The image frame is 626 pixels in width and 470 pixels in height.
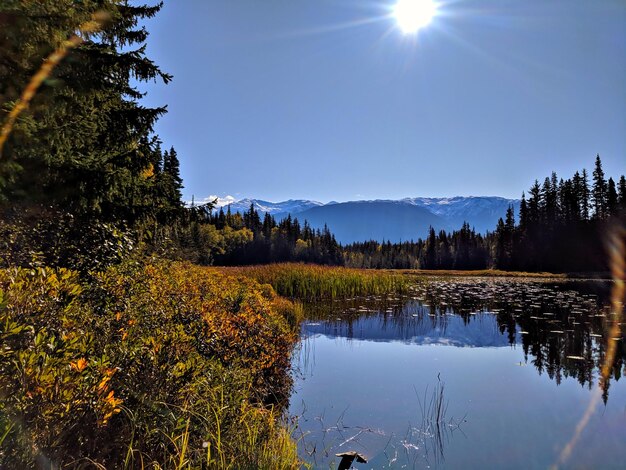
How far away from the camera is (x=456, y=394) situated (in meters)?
7.82

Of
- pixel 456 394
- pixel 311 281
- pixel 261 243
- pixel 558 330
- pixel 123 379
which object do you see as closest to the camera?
pixel 123 379

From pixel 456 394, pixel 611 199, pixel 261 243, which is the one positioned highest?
pixel 611 199

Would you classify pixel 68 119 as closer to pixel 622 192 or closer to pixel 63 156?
pixel 63 156

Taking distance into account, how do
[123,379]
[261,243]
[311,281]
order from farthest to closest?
[261,243] < [311,281] < [123,379]

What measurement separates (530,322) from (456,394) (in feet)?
33.9

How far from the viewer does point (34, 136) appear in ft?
19.7

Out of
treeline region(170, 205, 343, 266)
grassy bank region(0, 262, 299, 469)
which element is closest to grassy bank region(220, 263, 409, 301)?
grassy bank region(0, 262, 299, 469)

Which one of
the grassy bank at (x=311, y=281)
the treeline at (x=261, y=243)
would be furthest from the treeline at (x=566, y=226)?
the grassy bank at (x=311, y=281)

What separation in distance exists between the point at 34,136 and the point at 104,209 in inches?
92.0

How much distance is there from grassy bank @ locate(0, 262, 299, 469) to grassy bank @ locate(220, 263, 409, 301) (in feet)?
47.1

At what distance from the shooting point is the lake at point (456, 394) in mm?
5508

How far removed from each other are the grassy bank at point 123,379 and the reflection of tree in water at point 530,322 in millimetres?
7362

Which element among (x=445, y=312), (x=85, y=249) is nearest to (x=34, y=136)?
(x=85, y=249)

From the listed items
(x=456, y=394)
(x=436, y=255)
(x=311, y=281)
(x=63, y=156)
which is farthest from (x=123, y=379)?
(x=436, y=255)
